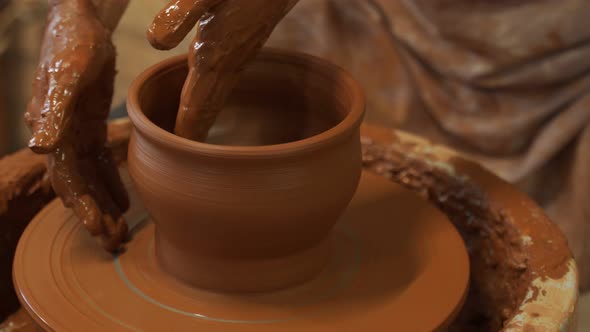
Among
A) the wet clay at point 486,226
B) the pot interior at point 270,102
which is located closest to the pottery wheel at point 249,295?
the wet clay at point 486,226

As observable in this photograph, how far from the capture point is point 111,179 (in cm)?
151

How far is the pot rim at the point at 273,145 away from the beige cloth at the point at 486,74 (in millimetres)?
1215

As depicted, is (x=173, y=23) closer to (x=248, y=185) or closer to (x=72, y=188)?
(x=248, y=185)

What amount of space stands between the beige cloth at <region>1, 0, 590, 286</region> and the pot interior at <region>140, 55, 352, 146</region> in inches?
43.7

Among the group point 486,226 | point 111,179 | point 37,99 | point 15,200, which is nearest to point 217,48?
point 37,99

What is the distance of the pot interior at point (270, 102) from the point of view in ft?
4.56

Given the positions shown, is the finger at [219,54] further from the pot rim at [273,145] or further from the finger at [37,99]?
the finger at [37,99]

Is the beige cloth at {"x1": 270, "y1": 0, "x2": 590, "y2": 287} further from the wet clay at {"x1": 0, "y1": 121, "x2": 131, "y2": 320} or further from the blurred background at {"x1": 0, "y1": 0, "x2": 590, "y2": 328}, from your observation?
the wet clay at {"x1": 0, "y1": 121, "x2": 131, "y2": 320}

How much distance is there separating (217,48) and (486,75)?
5.02ft

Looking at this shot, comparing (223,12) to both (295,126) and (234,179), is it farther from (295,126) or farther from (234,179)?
(295,126)

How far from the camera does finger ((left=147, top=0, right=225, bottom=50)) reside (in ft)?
3.59

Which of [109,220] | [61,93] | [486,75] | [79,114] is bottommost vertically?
[486,75]

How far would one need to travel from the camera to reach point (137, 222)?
1.52 metres

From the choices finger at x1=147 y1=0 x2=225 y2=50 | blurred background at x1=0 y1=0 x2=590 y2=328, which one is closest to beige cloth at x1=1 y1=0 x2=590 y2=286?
blurred background at x1=0 y1=0 x2=590 y2=328
